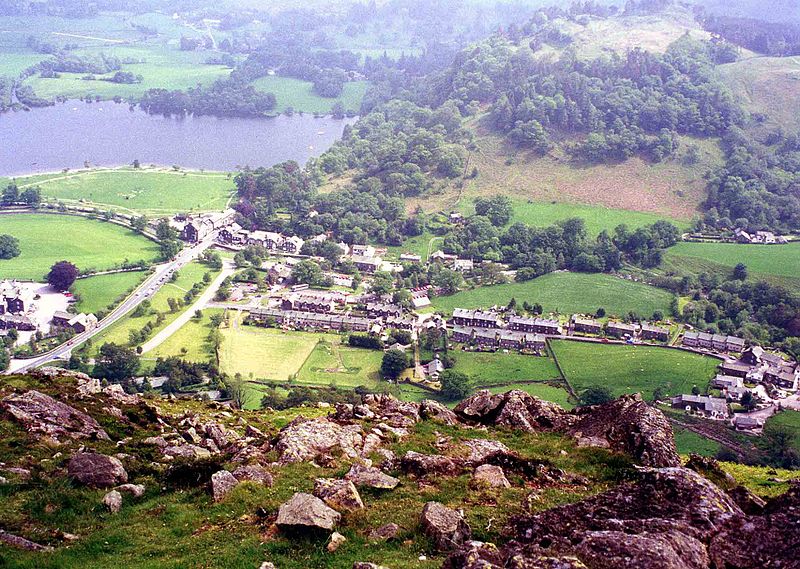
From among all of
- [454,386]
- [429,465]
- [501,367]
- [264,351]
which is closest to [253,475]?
[429,465]

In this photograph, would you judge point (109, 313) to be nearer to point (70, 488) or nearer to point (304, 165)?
point (70, 488)

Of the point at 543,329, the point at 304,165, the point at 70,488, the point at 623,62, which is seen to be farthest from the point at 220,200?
the point at 70,488

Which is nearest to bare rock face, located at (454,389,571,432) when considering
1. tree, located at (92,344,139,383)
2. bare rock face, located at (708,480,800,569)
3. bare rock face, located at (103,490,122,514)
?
bare rock face, located at (708,480,800,569)

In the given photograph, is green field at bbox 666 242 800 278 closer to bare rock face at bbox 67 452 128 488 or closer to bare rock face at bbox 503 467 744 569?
bare rock face at bbox 503 467 744 569

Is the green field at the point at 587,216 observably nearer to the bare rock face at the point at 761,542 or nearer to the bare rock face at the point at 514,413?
the bare rock face at the point at 514,413

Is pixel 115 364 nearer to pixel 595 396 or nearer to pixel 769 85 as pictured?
pixel 595 396
